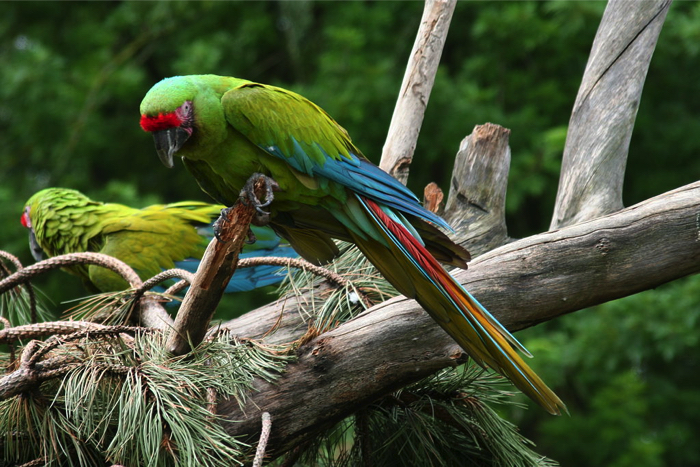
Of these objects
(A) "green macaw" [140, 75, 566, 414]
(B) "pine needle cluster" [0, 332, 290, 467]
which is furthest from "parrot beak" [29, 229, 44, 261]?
(B) "pine needle cluster" [0, 332, 290, 467]

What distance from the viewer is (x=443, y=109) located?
15.0ft

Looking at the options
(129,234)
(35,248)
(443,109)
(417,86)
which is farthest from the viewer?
(443,109)

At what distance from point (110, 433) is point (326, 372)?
1.62ft

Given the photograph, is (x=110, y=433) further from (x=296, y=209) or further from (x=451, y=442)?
(x=451, y=442)

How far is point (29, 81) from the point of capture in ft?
15.1

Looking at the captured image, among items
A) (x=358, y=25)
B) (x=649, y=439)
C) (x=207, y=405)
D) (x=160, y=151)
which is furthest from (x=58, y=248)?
(x=649, y=439)

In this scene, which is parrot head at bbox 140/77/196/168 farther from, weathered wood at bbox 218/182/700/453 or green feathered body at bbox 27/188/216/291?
green feathered body at bbox 27/188/216/291

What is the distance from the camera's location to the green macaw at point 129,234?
269 centimetres

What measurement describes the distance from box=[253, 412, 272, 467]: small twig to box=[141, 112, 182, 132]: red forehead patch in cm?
70

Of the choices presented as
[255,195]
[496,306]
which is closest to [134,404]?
[255,195]

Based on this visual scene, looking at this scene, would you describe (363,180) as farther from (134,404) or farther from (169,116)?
(134,404)

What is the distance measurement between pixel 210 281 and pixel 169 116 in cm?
42

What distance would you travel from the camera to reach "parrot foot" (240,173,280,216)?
1.62 meters

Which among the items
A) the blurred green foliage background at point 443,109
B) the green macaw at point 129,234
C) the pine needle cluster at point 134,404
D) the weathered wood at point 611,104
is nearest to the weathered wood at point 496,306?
the pine needle cluster at point 134,404
